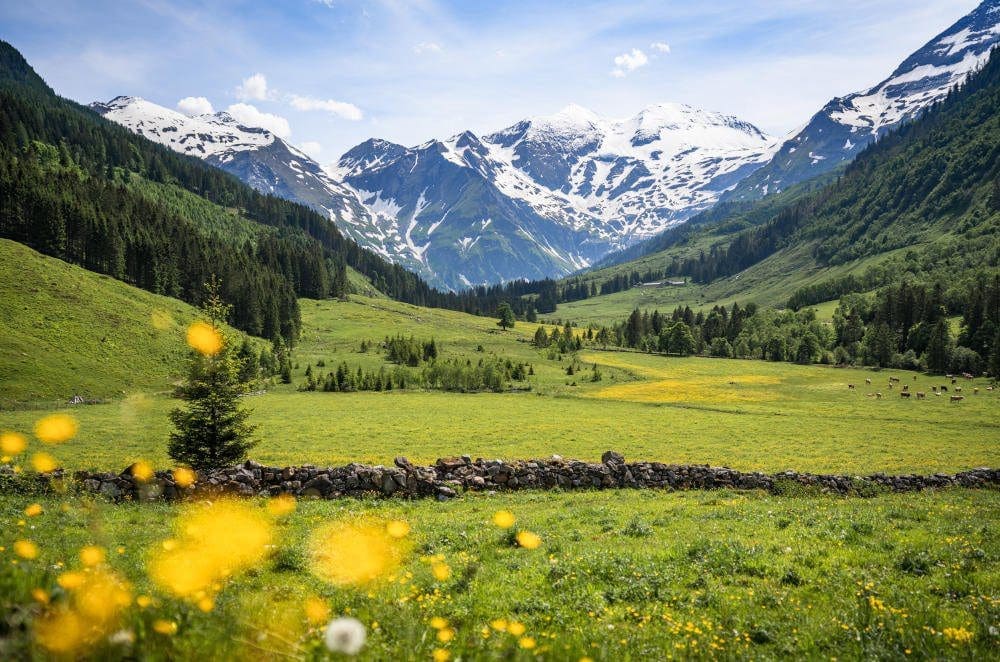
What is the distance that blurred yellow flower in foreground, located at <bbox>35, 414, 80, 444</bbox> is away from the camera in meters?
39.2

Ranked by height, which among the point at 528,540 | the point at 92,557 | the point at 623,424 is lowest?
the point at 623,424

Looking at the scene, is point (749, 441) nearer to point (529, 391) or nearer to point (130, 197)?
point (529, 391)

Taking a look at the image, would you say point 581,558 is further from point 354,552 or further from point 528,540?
point 354,552

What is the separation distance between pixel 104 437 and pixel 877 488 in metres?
52.5

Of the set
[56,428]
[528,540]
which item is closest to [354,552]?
[528,540]

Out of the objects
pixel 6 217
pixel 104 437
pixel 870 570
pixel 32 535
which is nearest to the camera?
pixel 870 570

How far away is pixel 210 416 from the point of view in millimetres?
24438

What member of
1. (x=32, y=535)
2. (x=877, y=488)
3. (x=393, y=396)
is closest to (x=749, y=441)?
(x=877, y=488)

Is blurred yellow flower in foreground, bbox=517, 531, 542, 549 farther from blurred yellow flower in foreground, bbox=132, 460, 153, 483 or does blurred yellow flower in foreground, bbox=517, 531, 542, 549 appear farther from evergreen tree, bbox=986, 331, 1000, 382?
evergreen tree, bbox=986, 331, 1000, 382

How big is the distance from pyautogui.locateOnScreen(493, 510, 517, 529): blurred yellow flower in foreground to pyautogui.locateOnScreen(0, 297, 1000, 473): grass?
61.0 ft

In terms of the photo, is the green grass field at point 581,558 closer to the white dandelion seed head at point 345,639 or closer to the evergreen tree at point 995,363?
the white dandelion seed head at point 345,639

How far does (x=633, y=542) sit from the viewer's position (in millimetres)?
14180

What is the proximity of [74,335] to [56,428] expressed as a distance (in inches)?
1338

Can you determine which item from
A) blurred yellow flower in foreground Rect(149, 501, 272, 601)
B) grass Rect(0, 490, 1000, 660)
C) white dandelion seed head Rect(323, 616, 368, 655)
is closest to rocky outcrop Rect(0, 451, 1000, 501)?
grass Rect(0, 490, 1000, 660)
